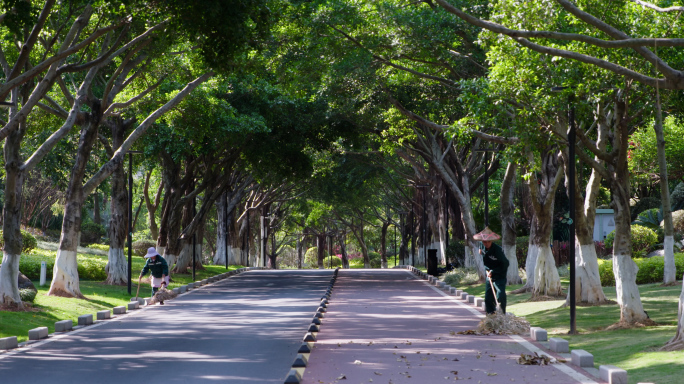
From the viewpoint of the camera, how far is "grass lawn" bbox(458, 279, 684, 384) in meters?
8.97

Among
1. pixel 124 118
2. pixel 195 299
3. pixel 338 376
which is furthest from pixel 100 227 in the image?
pixel 338 376

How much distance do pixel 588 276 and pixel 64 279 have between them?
1321 centimetres

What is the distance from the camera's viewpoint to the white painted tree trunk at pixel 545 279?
19484 millimetres

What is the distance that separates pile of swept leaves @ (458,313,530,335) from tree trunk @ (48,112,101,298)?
11603mm

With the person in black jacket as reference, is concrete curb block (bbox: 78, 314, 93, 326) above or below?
below

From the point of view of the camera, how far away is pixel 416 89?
2366 centimetres

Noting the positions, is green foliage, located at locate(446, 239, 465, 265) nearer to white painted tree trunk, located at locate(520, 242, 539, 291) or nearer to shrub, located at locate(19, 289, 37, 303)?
white painted tree trunk, located at locate(520, 242, 539, 291)

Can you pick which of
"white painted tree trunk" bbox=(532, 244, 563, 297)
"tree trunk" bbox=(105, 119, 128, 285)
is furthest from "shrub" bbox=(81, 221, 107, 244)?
"white painted tree trunk" bbox=(532, 244, 563, 297)

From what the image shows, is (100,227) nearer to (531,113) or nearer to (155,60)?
(155,60)

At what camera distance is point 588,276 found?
56.4ft

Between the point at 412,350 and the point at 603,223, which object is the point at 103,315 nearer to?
the point at 412,350

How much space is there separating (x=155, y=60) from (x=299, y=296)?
8.04m

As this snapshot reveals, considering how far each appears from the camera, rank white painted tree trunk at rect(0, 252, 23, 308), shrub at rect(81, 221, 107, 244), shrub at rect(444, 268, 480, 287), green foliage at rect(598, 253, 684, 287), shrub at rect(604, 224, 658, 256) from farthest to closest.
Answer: shrub at rect(81, 221, 107, 244) < shrub at rect(604, 224, 658, 256) < shrub at rect(444, 268, 480, 287) < green foliage at rect(598, 253, 684, 287) < white painted tree trunk at rect(0, 252, 23, 308)

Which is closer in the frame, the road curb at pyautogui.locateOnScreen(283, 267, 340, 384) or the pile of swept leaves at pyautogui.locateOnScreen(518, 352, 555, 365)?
the road curb at pyautogui.locateOnScreen(283, 267, 340, 384)
